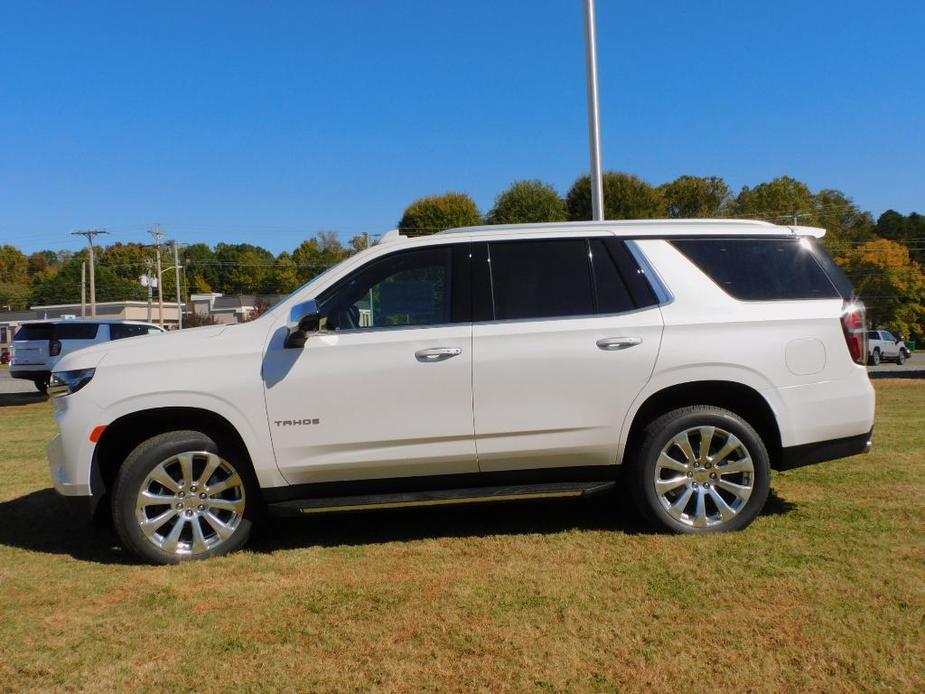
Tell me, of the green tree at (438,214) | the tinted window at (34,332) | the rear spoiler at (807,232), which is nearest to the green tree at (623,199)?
the green tree at (438,214)

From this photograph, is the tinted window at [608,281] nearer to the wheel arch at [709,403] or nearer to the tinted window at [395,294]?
the wheel arch at [709,403]

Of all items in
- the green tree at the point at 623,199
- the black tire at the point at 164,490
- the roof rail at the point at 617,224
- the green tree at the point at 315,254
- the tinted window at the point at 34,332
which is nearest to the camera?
the black tire at the point at 164,490

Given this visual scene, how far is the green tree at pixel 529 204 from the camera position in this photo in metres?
55.9

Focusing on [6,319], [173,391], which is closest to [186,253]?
[6,319]

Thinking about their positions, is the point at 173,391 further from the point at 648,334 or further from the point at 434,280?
the point at 648,334

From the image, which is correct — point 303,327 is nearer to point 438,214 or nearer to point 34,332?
point 34,332

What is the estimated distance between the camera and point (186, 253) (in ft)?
382

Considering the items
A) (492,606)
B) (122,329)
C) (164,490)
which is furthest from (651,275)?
(122,329)

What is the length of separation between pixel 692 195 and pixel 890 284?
57.5 feet

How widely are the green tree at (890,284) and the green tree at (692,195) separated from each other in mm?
12506

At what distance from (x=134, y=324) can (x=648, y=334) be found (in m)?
19.1

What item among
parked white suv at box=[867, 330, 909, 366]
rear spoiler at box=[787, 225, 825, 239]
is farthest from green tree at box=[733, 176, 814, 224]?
rear spoiler at box=[787, 225, 825, 239]

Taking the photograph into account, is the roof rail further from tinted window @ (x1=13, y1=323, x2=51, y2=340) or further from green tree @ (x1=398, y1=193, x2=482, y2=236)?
green tree @ (x1=398, y1=193, x2=482, y2=236)

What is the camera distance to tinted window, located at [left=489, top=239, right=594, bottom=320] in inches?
182
